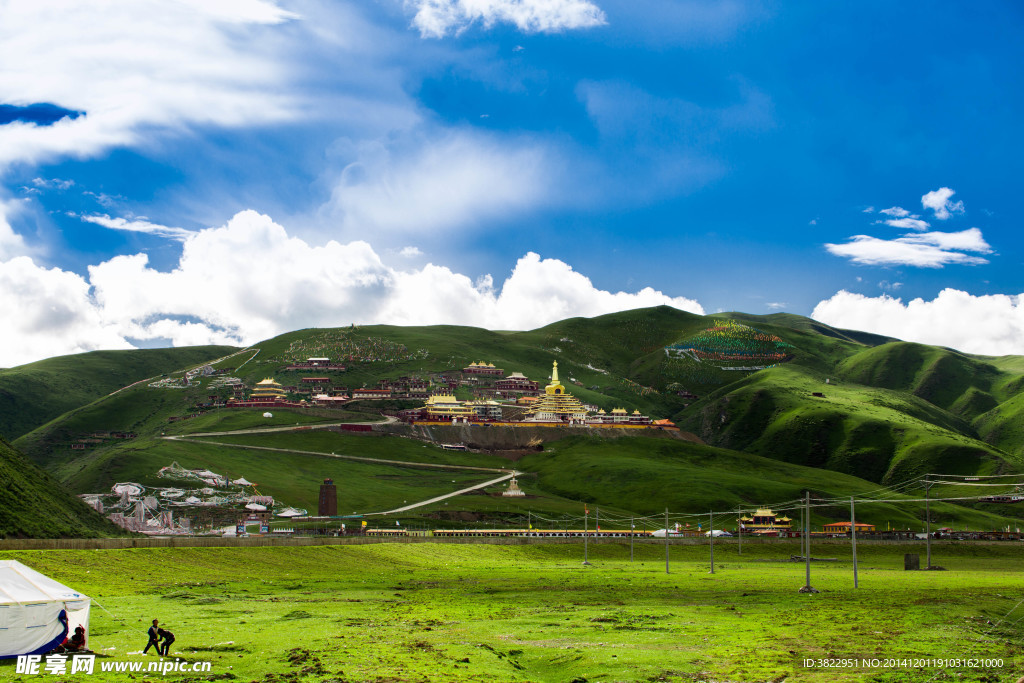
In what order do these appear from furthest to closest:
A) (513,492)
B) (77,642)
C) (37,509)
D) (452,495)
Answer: (513,492) < (452,495) < (37,509) < (77,642)

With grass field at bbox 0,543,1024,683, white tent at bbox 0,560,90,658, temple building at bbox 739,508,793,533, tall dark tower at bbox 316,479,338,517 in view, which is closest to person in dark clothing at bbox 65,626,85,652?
white tent at bbox 0,560,90,658

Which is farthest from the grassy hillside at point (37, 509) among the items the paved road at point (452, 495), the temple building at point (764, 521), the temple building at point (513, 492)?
the temple building at point (764, 521)

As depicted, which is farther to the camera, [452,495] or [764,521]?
[452,495]

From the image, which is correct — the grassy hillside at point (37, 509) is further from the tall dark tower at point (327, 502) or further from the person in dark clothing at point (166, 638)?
the person in dark clothing at point (166, 638)

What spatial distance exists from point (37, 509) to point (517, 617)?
56031mm

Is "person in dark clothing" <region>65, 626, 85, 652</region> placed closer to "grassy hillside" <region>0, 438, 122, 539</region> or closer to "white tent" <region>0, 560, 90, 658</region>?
"white tent" <region>0, 560, 90, 658</region>

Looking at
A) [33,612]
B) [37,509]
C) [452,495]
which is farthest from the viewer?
[452,495]

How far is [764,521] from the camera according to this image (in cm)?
14988

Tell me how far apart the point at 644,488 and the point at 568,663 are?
146m

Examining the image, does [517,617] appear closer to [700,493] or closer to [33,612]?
[33,612]

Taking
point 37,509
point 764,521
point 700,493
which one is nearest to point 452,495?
point 700,493

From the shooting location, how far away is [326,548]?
3359 inches

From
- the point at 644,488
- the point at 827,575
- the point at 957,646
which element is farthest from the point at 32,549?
the point at 644,488

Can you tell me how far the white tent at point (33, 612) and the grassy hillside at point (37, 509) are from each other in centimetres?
4363
